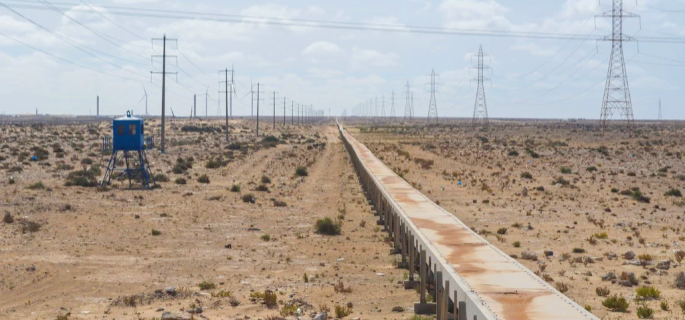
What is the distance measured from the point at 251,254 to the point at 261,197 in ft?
41.6

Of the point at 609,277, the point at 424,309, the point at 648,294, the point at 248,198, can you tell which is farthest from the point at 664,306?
the point at 248,198

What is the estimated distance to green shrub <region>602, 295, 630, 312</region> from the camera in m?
12.9

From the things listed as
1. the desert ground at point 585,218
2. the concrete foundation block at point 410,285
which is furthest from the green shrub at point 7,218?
the desert ground at point 585,218

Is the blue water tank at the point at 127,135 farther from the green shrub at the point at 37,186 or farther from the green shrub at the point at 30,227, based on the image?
the green shrub at the point at 30,227

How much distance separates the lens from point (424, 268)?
13.2 metres

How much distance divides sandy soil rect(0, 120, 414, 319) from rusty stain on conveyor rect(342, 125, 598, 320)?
1226 mm

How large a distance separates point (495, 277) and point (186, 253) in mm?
9614

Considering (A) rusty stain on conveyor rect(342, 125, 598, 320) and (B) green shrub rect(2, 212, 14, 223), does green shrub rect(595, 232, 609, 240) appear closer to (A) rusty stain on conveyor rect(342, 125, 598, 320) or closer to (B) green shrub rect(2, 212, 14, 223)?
(A) rusty stain on conveyor rect(342, 125, 598, 320)

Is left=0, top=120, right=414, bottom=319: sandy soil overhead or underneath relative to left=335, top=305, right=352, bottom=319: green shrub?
underneath

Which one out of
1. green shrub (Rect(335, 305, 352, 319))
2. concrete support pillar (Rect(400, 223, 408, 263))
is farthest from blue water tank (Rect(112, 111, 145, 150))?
green shrub (Rect(335, 305, 352, 319))

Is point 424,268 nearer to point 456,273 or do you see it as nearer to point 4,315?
point 456,273

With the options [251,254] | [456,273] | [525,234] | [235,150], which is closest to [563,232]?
[525,234]

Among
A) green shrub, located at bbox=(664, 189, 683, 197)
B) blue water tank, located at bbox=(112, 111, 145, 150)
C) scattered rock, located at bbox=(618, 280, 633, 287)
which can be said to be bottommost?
scattered rock, located at bbox=(618, 280, 633, 287)

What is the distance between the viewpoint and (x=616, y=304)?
13.0 metres
